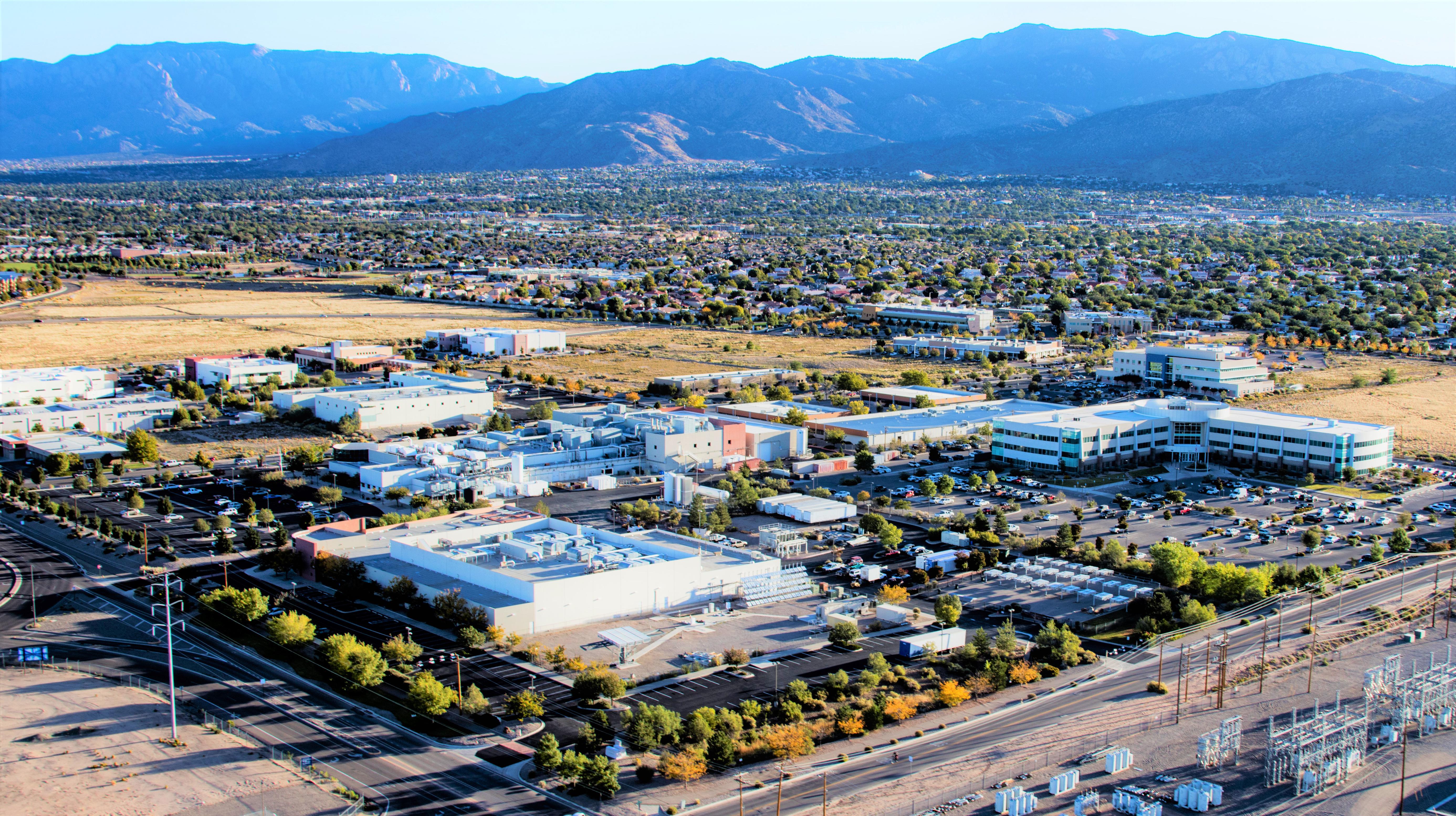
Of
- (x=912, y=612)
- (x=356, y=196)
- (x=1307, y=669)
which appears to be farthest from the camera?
(x=356, y=196)

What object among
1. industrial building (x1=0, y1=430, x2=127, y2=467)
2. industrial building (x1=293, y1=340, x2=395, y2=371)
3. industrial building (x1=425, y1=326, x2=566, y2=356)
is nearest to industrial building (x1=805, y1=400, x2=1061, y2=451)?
industrial building (x1=0, y1=430, x2=127, y2=467)

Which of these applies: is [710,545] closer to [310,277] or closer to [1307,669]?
[1307,669]

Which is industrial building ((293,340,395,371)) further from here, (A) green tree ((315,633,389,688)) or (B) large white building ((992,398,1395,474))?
(A) green tree ((315,633,389,688))

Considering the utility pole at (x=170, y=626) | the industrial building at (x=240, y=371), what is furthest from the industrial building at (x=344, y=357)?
the utility pole at (x=170, y=626)

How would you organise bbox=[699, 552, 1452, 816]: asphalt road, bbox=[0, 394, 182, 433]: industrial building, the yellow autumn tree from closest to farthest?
bbox=[699, 552, 1452, 816]: asphalt road < the yellow autumn tree < bbox=[0, 394, 182, 433]: industrial building

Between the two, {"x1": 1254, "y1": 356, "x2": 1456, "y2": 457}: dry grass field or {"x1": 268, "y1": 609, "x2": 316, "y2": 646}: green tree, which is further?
{"x1": 1254, "y1": 356, "x2": 1456, "y2": 457}: dry grass field

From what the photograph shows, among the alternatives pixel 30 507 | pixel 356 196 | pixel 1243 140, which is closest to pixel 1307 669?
pixel 30 507

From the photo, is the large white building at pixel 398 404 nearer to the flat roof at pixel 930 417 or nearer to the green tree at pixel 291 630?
the flat roof at pixel 930 417
